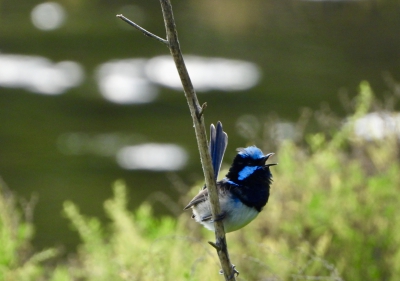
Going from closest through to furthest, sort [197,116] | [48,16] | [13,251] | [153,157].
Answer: [197,116], [13,251], [153,157], [48,16]

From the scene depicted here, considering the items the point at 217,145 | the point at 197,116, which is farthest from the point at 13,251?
A: the point at 197,116

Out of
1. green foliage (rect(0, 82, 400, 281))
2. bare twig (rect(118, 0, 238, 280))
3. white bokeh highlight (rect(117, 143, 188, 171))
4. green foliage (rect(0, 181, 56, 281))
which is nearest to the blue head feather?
bare twig (rect(118, 0, 238, 280))

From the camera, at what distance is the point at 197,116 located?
2.46m

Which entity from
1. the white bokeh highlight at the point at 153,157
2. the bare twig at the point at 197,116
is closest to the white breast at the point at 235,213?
the bare twig at the point at 197,116

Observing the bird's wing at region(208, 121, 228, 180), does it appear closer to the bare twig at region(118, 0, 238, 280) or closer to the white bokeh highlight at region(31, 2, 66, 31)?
the bare twig at region(118, 0, 238, 280)

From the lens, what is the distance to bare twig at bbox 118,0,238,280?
7.70 feet

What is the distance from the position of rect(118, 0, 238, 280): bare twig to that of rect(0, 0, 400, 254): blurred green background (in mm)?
6143

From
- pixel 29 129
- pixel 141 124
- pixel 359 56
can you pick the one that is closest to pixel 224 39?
pixel 359 56

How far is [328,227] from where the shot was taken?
16.1ft

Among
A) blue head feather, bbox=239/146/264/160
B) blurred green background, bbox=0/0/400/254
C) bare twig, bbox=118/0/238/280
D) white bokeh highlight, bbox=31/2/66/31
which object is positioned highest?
bare twig, bbox=118/0/238/280

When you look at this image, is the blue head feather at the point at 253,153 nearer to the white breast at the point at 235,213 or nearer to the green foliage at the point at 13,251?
the white breast at the point at 235,213

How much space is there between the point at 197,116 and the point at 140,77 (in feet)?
34.6

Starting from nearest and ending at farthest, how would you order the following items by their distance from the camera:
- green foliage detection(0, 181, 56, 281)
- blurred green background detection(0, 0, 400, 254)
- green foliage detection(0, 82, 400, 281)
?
green foliage detection(0, 181, 56, 281), green foliage detection(0, 82, 400, 281), blurred green background detection(0, 0, 400, 254)

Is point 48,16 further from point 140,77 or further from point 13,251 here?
point 13,251
